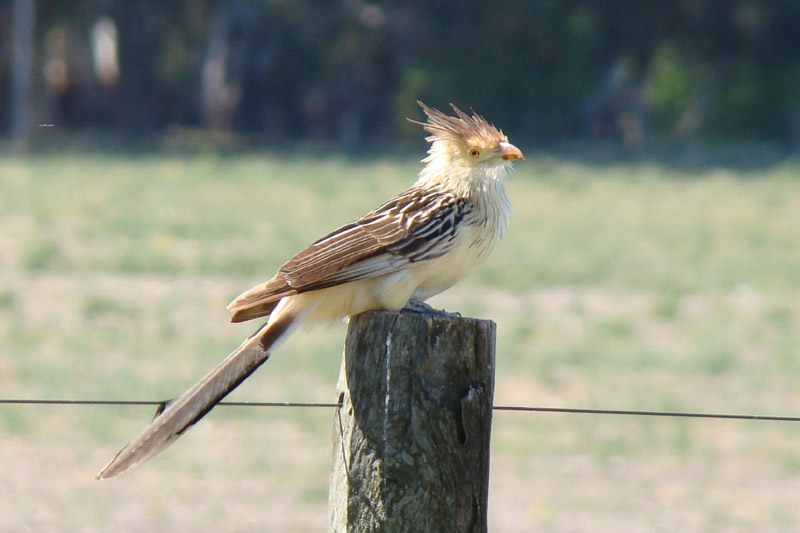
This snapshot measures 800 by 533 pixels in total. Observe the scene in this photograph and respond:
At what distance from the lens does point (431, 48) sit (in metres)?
46.2

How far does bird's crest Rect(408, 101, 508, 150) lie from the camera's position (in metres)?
3.90

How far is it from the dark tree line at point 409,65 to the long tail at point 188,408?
130 feet

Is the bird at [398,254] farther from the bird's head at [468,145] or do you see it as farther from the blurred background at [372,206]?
the blurred background at [372,206]

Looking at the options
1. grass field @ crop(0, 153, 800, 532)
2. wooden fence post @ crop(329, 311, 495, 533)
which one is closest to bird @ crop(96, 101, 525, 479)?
wooden fence post @ crop(329, 311, 495, 533)

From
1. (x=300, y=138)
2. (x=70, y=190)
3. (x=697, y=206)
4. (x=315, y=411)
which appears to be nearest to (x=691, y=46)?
(x=300, y=138)

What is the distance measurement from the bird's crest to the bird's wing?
255 mm

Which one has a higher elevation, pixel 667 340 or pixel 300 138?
pixel 300 138

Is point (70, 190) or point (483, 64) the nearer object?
point (70, 190)

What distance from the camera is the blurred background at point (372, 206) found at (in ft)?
32.1

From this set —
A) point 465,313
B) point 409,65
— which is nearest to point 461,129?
point 465,313

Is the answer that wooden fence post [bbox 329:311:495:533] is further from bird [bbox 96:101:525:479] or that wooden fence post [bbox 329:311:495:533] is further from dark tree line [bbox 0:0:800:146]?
dark tree line [bbox 0:0:800:146]

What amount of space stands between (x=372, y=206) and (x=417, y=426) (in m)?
21.2

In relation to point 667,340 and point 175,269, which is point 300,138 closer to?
point 175,269

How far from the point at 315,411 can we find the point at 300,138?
34.3m
